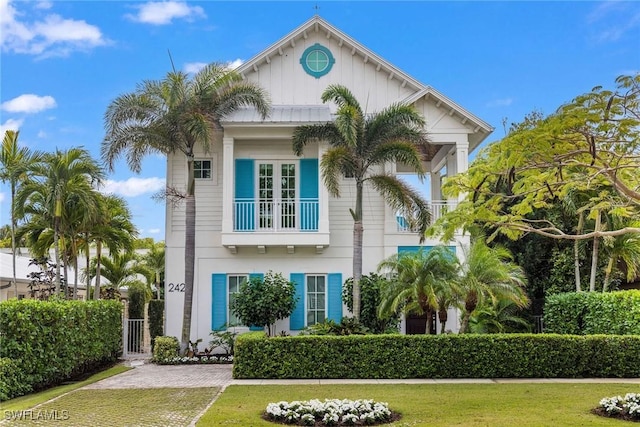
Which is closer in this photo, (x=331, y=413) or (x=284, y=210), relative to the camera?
(x=331, y=413)

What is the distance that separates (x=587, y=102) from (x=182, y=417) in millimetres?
7675

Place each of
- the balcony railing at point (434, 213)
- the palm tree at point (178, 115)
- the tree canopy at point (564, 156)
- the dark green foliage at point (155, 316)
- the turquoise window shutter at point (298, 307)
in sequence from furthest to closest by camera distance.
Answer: the dark green foliage at point (155, 316)
the balcony railing at point (434, 213)
the turquoise window shutter at point (298, 307)
the palm tree at point (178, 115)
the tree canopy at point (564, 156)

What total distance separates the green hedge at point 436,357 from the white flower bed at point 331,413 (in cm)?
431

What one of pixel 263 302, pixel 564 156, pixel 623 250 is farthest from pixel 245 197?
pixel 564 156

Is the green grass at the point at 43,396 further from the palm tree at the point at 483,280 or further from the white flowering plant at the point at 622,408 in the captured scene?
the white flowering plant at the point at 622,408

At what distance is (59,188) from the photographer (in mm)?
16344

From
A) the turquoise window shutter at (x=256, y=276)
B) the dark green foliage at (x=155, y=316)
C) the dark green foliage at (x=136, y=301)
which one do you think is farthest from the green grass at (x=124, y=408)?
the dark green foliage at (x=136, y=301)

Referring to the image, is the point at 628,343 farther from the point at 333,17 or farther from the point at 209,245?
the point at 333,17

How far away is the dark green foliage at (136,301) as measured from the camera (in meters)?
26.2

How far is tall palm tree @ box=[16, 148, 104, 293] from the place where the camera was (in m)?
16.4

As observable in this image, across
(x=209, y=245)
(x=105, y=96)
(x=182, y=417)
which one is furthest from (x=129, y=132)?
(x=182, y=417)

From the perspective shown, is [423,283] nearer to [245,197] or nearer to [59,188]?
[245,197]

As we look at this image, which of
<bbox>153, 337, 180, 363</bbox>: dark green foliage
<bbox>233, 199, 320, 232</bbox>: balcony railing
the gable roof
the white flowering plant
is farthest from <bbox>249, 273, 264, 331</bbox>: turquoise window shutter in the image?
the white flowering plant

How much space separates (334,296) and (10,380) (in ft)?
33.0
